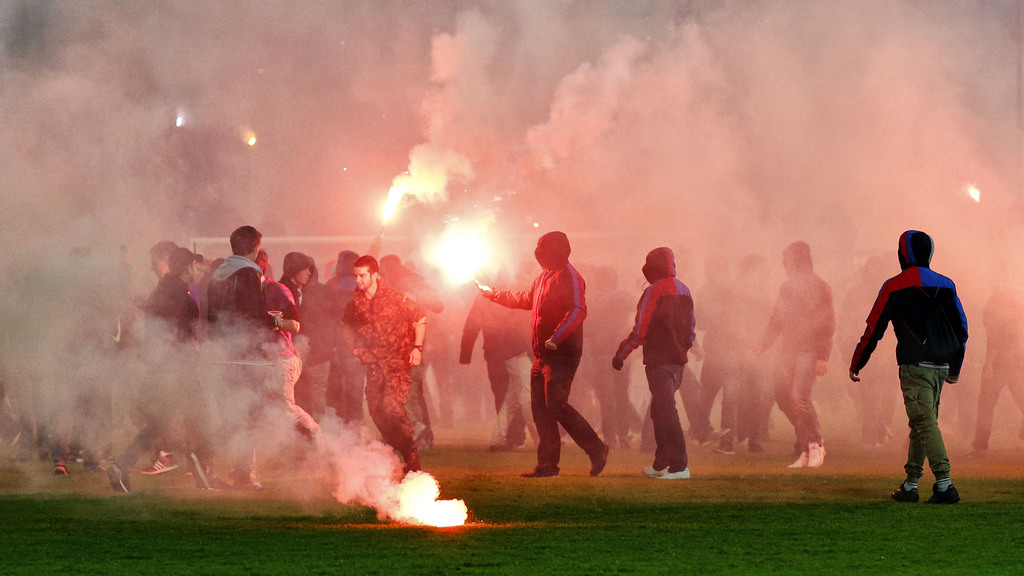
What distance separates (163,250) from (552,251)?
2.89 m

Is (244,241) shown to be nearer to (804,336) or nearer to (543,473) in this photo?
(543,473)

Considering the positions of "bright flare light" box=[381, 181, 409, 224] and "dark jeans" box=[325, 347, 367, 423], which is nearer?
"dark jeans" box=[325, 347, 367, 423]

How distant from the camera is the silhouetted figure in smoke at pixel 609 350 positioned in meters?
12.6

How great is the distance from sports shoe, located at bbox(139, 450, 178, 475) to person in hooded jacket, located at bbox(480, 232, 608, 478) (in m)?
2.93

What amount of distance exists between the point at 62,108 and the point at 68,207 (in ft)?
2.46

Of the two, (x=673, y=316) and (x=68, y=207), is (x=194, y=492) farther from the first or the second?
(x=673, y=316)

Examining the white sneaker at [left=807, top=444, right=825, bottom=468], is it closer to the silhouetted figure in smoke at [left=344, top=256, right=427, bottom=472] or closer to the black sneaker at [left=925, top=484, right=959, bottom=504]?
the black sneaker at [left=925, top=484, right=959, bottom=504]

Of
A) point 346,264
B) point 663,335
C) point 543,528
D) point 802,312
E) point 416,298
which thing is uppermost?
point 346,264

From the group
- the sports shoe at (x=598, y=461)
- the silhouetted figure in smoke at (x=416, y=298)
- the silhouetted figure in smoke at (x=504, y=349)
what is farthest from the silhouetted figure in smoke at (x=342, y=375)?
the sports shoe at (x=598, y=461)

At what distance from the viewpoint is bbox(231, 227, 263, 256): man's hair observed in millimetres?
8383

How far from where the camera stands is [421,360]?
997 centimetres

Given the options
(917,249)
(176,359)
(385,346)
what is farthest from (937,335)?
(176,359)

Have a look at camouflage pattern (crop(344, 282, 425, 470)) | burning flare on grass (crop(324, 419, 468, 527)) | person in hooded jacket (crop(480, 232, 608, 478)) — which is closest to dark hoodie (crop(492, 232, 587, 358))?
person in hooded jacket (crop(480, 232, 608, 478))

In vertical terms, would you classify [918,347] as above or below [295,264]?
below
